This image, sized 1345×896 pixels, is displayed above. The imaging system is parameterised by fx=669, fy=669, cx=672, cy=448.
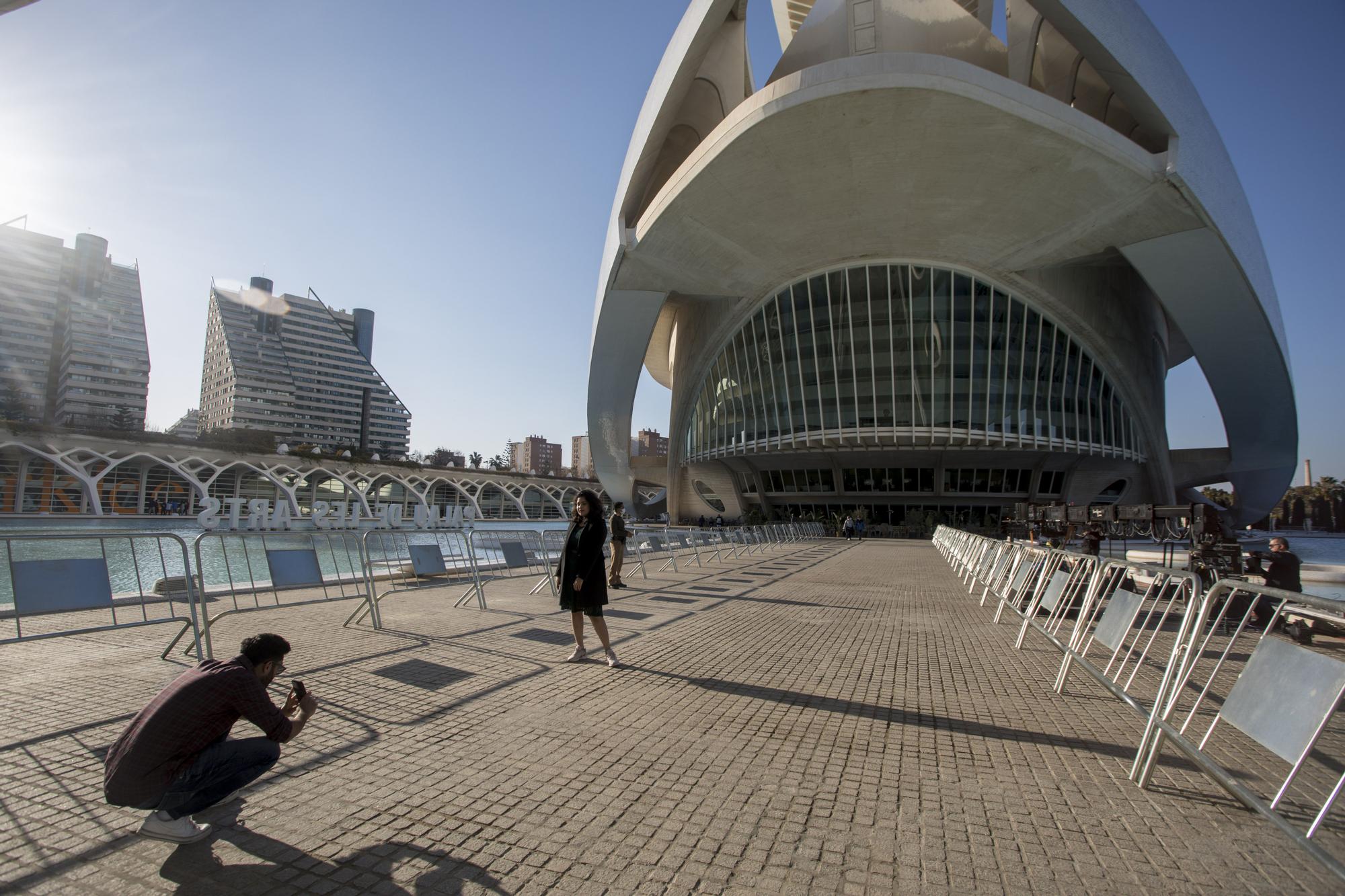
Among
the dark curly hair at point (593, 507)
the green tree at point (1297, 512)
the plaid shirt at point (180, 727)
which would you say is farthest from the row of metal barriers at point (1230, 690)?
the green tree at point (1297, 512)

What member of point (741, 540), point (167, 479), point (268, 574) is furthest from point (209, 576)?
point (167, 479)

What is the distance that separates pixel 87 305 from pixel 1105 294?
101022 mm

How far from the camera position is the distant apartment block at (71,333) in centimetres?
7175

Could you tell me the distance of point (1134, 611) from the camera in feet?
14.3

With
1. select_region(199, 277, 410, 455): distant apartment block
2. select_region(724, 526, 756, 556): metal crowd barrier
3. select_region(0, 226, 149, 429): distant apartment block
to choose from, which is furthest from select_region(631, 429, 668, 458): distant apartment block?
select_region(724, 526, 756, 556): metal crowd barrier

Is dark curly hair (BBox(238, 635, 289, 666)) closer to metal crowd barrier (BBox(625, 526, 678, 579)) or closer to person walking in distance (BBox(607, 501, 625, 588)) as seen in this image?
person walking in distance (BBox(607, 501, 625, 588))

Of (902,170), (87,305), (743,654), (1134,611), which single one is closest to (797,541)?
(902,170)

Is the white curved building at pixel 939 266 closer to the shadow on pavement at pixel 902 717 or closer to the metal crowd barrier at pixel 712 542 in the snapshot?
the metal crowd barrier at pixel 712 542

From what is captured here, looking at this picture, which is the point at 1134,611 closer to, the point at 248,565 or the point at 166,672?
the point at 166,672

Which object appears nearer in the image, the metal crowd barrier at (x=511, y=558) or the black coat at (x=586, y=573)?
A: the black coat at (x=586, y=573)

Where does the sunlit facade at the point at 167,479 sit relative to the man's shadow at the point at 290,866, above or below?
above

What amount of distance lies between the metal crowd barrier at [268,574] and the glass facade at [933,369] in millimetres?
33514

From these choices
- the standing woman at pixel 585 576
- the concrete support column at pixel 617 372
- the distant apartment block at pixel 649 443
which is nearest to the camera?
the standing woman at pixel 585 576

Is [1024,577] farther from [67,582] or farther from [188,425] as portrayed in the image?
[188,425]
